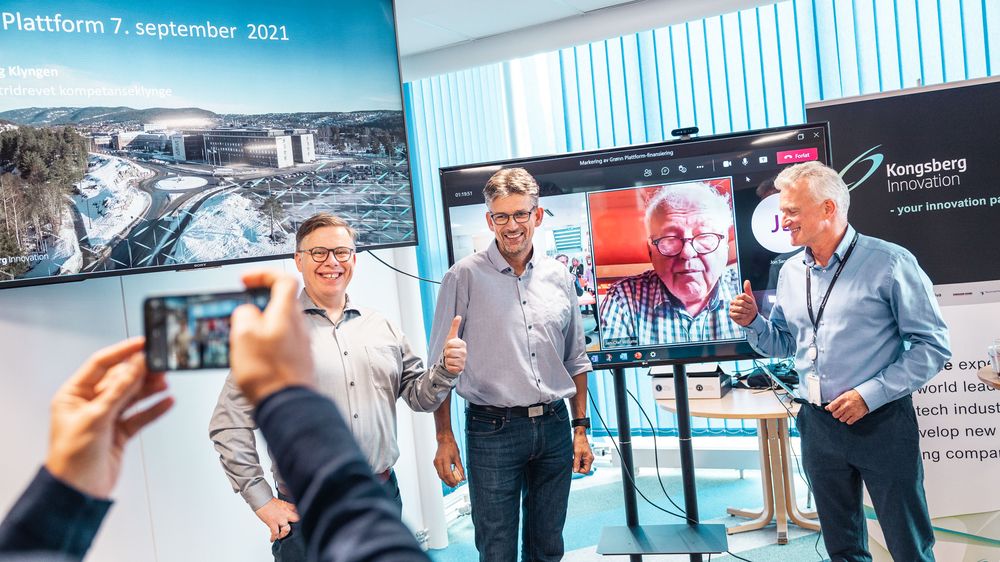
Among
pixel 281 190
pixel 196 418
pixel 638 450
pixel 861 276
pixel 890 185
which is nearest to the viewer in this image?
pixel 861 276

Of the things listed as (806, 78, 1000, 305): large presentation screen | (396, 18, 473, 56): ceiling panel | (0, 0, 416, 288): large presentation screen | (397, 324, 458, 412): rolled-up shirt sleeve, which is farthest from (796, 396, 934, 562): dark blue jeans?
(396, 18, 473, 56): ceiling panel

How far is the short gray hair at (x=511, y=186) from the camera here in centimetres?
267

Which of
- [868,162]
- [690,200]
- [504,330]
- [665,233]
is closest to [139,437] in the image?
[504,330]

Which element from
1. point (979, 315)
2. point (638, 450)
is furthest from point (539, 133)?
point (979, 315)

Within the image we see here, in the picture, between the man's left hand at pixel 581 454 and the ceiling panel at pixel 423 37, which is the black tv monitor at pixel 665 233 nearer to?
the man's left hand at pixel 581 454

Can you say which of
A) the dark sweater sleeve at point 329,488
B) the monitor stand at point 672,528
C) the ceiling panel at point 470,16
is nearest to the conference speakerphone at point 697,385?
the monitor stand at point 672,528

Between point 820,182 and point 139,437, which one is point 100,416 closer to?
point 139,437

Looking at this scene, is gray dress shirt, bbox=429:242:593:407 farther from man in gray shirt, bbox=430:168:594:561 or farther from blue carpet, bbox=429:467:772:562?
blue carpet, bbox=429:467:772:562

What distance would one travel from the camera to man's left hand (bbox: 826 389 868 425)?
2426mm

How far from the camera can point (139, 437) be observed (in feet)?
8.76

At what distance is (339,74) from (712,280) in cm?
164

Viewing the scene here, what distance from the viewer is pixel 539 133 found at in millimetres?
5016

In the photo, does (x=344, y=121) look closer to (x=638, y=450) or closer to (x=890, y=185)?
(x=890, y=185)

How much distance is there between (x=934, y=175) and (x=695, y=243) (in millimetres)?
978
